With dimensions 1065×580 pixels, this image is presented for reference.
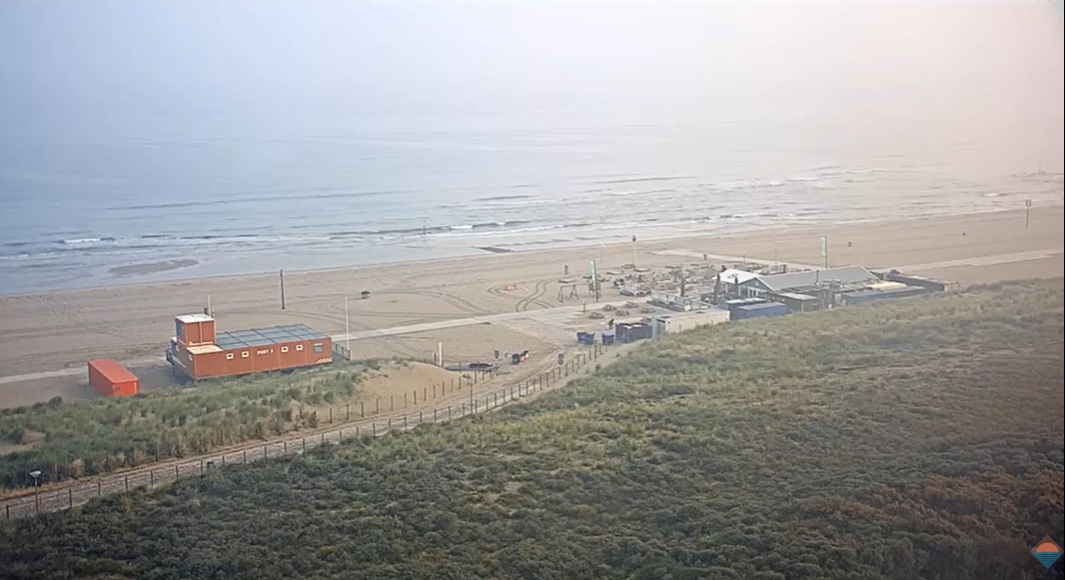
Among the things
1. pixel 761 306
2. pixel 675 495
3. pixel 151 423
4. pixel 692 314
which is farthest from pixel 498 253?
pixel 675 495

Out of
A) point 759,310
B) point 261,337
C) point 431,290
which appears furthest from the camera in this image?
point 431,290

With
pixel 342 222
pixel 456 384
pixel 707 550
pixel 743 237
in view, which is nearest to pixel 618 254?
pixel 743 237

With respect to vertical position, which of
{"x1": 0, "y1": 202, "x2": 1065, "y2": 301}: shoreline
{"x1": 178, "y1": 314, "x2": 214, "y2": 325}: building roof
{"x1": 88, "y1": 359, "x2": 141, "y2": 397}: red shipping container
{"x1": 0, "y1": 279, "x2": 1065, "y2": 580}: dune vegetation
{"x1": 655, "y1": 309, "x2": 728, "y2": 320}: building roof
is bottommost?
{"x1": 655, "y1": 309, "x2": 728, "y2": 320}: building roof

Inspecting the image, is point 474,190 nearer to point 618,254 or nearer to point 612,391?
point 618,254

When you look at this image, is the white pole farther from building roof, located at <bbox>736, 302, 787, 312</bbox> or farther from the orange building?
building roof, located at <bbox>736, 302, 787, 312</bbox>

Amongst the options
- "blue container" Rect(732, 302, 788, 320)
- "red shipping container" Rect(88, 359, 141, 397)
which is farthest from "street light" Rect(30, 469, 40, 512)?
"blue container" Rect(732, 302, 788, 320)

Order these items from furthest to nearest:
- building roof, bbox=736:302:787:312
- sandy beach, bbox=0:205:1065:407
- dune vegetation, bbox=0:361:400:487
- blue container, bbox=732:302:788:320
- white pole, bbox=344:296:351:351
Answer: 1. building roof, bbox=736:302:787:312
2. blue container, bbox=732:302:788:320
3. white pole, bbox=344:296:351:351
4. sandy beach, bbox=0:205:1065:407
5. dune vegetation, bbox=0:361:400:487

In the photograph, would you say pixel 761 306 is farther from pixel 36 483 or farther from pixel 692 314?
pixel 36 483
